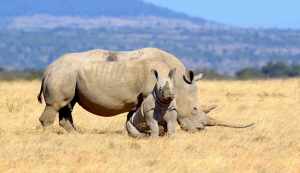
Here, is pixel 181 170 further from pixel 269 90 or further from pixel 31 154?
pixel 269 90

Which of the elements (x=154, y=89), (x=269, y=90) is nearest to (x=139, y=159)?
(x=154, y=89)

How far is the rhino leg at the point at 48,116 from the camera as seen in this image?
17.3 m

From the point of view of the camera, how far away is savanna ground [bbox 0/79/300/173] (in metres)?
12.7

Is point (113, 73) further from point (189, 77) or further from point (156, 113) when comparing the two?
point (156, 113)

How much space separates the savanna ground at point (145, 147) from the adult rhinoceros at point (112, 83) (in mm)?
360

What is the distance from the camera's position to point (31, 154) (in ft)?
44.8

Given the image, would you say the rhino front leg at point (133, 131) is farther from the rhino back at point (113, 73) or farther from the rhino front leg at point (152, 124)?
the rhino back at point (113, 73)

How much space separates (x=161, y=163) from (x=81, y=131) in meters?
4.79

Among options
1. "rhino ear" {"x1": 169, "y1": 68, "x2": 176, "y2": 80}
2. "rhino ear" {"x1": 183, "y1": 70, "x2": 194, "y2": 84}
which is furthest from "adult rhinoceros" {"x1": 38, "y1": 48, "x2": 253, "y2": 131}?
"rhino ear" {"x1": 169, "y1": 68, "x2": 176, "y2": 80}

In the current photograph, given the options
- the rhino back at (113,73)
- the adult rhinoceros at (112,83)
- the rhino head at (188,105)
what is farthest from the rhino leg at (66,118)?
the rhino head at (188,105)

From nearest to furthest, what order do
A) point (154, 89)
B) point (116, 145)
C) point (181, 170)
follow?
Result: point (181, 170), point (116, 145), point (154, 89)

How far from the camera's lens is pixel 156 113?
15898 mm

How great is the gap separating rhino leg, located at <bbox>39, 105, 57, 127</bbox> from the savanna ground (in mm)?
142

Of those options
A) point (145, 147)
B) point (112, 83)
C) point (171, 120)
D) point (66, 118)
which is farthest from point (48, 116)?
point (145, 147)
